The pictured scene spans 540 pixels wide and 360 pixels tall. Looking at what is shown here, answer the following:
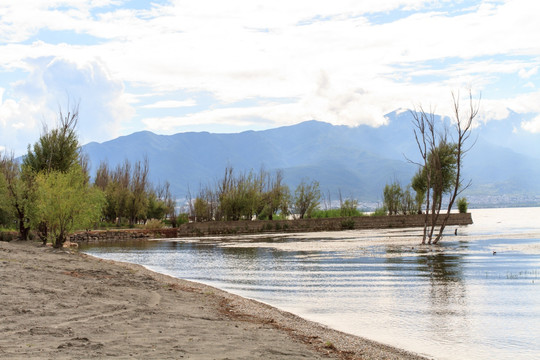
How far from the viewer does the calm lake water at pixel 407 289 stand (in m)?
12.9

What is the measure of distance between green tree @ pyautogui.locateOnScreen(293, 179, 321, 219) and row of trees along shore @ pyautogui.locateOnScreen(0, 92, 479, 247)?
10 cm

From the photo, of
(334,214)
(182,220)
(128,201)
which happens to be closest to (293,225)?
(334,214)

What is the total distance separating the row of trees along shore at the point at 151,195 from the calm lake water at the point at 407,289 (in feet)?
21.0

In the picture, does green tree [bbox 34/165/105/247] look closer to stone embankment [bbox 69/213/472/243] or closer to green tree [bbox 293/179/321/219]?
stone embankment [bbox 69/213/472/243]

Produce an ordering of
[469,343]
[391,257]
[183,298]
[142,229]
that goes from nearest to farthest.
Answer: [469,343]
[183,298]
[391,257]
[142,229]

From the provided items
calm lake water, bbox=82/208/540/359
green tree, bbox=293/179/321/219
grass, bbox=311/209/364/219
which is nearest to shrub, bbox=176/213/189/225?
green tree, bbox=293/179/321/219

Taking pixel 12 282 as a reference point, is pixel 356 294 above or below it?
below

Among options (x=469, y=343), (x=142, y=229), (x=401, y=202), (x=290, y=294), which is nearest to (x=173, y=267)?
(x=290, y=294)

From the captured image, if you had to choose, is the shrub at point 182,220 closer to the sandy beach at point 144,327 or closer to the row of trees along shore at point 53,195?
the row of trees along shore at point 53,195

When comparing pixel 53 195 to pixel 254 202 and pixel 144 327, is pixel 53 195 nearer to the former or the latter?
pixel 144 327

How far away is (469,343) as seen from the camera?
40.3 ft

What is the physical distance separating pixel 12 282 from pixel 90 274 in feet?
19.5

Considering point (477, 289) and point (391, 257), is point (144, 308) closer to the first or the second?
point (477, 289)

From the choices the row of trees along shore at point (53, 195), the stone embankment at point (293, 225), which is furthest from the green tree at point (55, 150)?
the stone embankment at point (293, 225)
